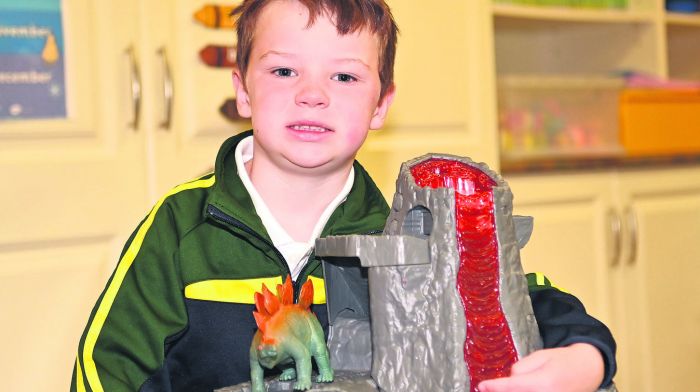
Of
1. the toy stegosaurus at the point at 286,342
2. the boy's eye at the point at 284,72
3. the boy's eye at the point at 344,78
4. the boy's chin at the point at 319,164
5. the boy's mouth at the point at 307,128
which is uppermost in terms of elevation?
the boy's eye at the point at 284,72

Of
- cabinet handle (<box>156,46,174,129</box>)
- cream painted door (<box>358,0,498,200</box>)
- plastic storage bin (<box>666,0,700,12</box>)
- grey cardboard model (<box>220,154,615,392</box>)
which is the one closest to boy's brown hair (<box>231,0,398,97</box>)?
grey cardboard model (<box>220,154,615,392</box>)

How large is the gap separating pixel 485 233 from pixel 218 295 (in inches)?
12.7

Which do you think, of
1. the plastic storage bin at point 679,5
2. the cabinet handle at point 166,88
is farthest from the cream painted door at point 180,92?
the plastic storage bin at point 679,5

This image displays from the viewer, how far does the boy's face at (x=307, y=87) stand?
0.90 meters

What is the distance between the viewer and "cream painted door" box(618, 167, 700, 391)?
2.17 meters

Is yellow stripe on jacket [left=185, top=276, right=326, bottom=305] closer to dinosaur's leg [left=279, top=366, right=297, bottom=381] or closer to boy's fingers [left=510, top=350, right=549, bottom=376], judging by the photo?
dinosaur's leg [left=279, top=366, right=297, bottom=381]

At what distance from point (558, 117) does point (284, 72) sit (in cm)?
138

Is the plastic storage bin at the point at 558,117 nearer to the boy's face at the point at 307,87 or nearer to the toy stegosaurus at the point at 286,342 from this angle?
the boy's face at the point at 307,87

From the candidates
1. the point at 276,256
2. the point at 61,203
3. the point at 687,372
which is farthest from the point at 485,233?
the point at 687,372

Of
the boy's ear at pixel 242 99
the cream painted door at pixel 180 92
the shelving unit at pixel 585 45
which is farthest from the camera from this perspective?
the shelving unit at pixel 585 45

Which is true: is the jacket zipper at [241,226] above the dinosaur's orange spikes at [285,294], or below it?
above

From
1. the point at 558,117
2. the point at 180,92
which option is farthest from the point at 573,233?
the point at 180,92

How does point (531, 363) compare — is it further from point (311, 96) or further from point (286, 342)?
point (311, 96)

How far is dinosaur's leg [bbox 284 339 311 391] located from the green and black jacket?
0.21 meters
